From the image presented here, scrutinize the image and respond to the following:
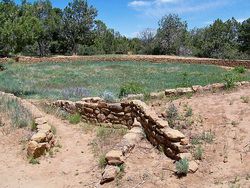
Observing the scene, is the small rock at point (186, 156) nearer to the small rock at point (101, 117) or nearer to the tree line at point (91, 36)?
the small rock at point (101, 117)

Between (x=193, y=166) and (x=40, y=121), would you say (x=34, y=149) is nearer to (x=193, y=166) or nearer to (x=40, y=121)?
(x=40, y=121)

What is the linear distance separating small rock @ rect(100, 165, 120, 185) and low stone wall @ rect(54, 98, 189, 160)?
146 cm

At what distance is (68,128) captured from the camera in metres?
13.3

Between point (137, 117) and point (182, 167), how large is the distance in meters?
4.57

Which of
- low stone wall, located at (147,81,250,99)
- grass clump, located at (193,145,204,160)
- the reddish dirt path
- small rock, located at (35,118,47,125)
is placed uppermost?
low stone wall, located at (147,81,250,99)

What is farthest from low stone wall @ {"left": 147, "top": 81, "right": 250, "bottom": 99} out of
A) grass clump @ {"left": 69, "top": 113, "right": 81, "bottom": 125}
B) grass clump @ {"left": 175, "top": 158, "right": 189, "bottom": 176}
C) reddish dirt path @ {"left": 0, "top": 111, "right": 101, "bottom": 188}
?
grass clump @ {"left": 175, "top": 158, "right": 189, "bottom": 176}

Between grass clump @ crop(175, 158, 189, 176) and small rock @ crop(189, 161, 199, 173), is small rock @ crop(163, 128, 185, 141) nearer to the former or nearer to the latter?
small rock @ crop(189, 161, 199, 173)

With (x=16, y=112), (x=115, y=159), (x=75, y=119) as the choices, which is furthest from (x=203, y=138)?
(x=16, y=112)

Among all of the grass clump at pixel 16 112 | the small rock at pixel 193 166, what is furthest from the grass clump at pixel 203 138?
the grass clump at pixel 16 112

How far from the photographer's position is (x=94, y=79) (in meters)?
27.3

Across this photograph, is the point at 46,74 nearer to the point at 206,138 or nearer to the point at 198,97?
the point at 198,97

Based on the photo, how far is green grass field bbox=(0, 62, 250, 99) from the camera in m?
20.7

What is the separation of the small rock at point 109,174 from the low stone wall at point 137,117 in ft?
4.79

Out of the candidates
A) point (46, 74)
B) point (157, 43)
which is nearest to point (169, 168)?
point (46, 74)
